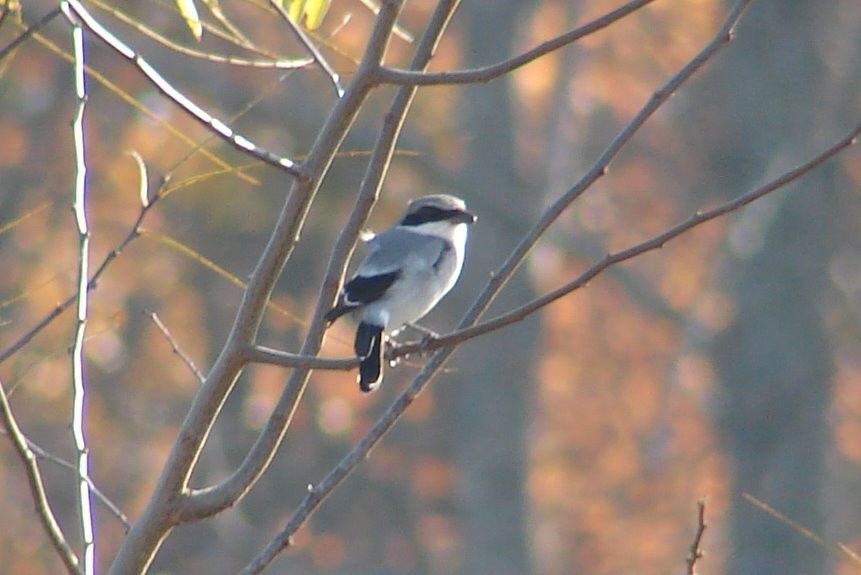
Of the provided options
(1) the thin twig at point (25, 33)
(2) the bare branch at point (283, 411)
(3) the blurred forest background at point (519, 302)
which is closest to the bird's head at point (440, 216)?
(2) the bare branch at point (283, 411)

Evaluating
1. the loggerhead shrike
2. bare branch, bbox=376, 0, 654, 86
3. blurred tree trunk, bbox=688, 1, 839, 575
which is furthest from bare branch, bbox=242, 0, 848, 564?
blurred tree trunk, bbox=688, 1, 839, 575

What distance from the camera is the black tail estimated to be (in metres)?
4.07

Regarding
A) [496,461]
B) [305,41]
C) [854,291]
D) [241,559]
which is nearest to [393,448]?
[241,559]

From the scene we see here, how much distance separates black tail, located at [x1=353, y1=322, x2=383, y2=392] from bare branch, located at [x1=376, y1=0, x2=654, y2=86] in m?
1.43

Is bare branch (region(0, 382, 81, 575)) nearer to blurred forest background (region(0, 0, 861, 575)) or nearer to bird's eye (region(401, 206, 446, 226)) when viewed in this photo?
bird's eye (region(401, 206, 446, 226))

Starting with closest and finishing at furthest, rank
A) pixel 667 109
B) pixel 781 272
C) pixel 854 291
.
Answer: pixel 781 272, pixel 854 291, pixel 667 109

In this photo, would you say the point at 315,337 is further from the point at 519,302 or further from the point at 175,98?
the point at 519,302

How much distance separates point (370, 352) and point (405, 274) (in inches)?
24.9

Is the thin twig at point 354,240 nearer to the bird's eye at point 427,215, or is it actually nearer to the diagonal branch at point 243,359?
the diagonal branch at point 243,359

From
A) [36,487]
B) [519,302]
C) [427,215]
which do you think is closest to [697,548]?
[36,487]

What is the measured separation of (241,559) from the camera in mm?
17891

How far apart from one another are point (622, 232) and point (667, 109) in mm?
1932

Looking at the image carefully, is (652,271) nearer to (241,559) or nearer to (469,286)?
(469,286)

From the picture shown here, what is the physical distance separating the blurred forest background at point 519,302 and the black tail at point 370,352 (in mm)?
8110
